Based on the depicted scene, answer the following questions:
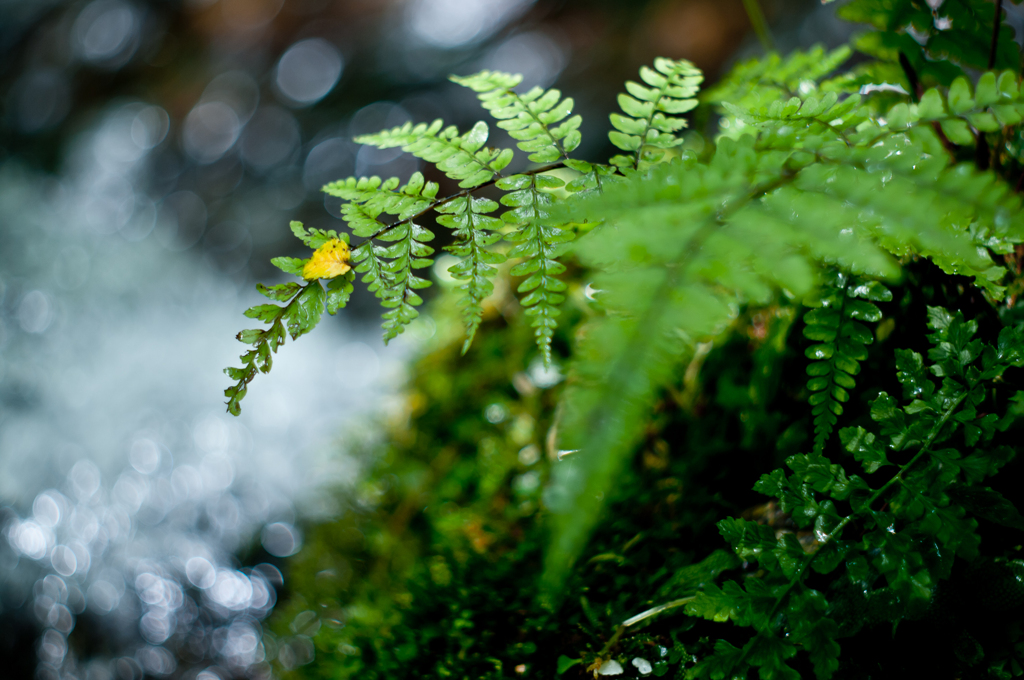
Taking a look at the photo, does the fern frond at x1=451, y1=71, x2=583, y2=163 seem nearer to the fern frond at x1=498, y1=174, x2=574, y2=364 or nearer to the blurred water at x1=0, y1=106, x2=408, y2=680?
the fern frond at x1=498, y1=174, x2=574, y2=364

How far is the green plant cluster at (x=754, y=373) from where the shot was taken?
0.71 m

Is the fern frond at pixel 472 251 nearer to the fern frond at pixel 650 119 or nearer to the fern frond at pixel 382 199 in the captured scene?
the fern frond at pixel 382 199

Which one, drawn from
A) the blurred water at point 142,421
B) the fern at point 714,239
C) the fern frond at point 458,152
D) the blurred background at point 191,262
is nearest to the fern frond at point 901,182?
the fern at point 714,239

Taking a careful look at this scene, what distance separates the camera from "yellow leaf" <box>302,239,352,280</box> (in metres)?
1.04

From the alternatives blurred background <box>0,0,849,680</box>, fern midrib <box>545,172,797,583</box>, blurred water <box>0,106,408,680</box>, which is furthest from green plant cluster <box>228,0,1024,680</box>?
blurred water <box>0,106,408,680</box>

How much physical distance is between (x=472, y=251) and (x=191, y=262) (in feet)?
20.8

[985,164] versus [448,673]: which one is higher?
[985,164]

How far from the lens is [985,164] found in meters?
1.37

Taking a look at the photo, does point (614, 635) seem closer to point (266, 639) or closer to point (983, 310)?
point (983, 310)

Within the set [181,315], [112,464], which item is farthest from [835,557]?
[181,315]

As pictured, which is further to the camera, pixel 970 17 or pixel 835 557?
pixel 970 17

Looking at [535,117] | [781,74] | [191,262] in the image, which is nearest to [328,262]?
[535,117]

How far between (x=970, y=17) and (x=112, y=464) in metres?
5.65

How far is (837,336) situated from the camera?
107 centimetres
